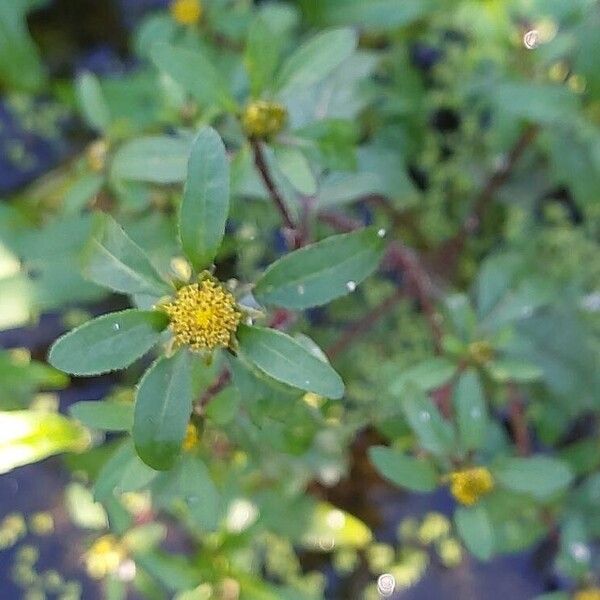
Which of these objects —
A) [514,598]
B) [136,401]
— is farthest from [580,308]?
[136,401]

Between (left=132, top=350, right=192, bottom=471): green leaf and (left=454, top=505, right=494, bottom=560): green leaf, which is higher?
(left=132, top=350, right=192, bottom=471): green leaf

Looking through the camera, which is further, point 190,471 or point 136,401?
point 190,471

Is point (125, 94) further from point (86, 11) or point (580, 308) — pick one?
point (580, 308)

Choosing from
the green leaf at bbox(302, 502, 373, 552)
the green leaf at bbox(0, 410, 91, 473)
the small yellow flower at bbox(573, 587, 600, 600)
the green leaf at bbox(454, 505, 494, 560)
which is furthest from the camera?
the green leaf at bbox(302, 502, 373, 552)

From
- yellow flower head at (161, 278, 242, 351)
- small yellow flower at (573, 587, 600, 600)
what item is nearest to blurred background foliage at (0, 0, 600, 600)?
small yellow flower at (573, 587, 600, 600)

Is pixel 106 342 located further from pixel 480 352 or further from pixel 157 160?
pixel 480 352

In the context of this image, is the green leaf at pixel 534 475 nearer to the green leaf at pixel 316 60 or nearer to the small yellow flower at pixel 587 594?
the small yellow flower at pixel 587 594

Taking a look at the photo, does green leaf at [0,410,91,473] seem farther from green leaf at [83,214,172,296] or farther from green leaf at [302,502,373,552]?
green leaf at [83,214,172,296]

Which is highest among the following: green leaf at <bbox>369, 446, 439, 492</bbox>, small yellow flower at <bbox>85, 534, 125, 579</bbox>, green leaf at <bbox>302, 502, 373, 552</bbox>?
green leaf at <bbox>369, 446, 439, 492</bbox>
